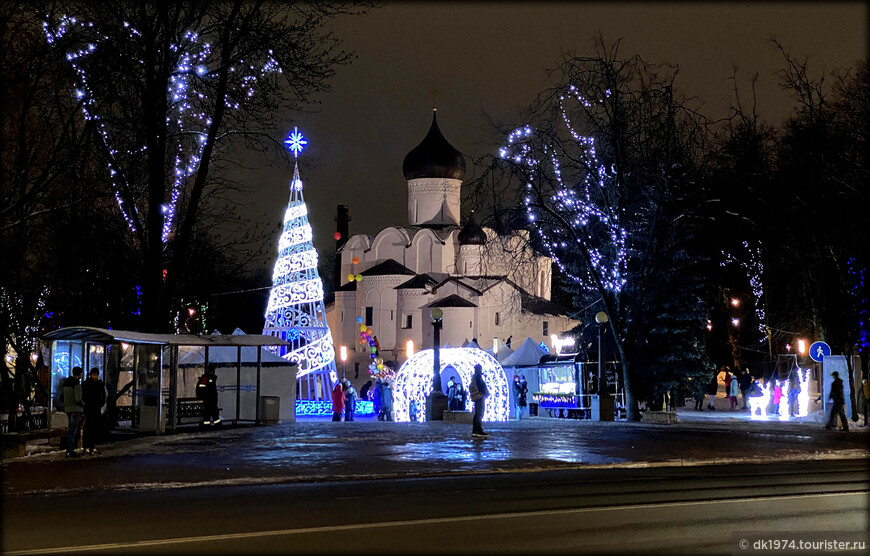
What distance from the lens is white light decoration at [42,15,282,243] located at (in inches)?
962

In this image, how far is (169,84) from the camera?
27141 mm

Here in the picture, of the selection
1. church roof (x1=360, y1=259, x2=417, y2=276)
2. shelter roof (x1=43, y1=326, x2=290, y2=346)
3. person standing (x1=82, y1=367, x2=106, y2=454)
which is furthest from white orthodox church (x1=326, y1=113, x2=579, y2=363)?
person standing (x1=82, y1=367, x2=106, y2=454)

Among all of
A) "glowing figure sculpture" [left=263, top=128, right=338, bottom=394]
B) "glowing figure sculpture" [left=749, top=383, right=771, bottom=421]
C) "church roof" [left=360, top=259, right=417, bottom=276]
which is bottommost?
"glowing figure sculpture" [left=749, top=383, right=771, bottom=421]

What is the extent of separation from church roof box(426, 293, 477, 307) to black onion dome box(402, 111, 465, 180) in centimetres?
966

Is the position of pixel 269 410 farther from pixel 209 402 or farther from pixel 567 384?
pixel 567 384

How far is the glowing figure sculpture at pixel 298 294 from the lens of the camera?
41.3 meters

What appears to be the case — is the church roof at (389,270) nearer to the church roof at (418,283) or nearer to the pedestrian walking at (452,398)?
the church roof at (418,283)

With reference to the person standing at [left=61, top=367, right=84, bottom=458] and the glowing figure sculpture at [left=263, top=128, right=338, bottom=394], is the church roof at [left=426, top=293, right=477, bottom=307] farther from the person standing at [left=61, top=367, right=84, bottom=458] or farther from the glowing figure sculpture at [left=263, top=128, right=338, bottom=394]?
the person standing at [left=61, top=367, right=84, bottom=458]

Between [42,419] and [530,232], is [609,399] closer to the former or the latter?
[530,232]

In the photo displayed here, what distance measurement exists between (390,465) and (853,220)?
22.3 m

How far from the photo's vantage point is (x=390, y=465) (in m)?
18.0

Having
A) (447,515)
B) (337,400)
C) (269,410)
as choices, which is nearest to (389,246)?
(337,400)

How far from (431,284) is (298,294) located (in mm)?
38948

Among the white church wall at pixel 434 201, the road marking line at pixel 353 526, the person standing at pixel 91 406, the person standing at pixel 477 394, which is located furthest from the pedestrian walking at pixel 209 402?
the white church wall at pixel 434 201
